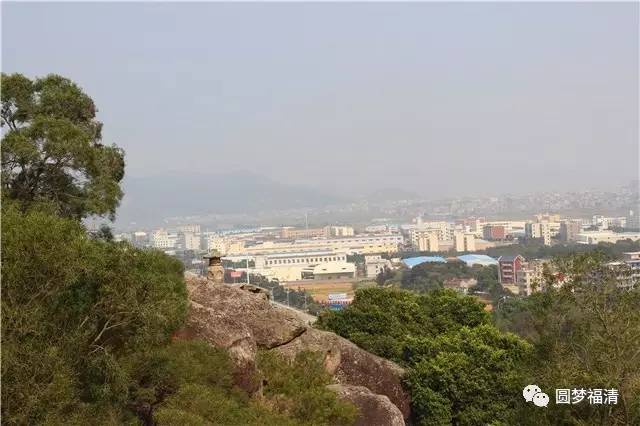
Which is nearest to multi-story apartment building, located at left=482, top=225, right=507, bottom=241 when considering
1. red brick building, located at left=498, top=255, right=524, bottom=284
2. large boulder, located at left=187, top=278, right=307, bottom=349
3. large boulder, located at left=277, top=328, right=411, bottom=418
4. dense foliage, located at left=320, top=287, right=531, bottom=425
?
red brick building, located at left=498, top=255, right=524, bottom=284

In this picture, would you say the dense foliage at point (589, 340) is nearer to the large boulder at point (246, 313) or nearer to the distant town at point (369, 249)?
the large boulder at point (246, 313)

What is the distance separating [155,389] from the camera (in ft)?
25.3

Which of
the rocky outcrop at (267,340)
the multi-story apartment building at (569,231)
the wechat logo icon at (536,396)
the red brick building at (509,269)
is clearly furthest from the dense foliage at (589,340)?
the multi-story apartment building at (569,231)

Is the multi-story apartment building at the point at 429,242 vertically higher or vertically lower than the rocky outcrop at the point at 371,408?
lower

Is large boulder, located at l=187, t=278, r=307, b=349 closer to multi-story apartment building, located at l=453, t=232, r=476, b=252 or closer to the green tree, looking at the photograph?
the green tree

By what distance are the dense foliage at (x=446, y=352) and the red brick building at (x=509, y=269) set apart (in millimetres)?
49700

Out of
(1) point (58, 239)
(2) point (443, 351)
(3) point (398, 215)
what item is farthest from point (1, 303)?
(3) point (398, 215)

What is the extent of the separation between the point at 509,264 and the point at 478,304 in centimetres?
5211

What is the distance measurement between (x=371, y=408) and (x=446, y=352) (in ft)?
9.57

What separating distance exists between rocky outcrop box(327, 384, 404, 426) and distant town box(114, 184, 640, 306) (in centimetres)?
3832

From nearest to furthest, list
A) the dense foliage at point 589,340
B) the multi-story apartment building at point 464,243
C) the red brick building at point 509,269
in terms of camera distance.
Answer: the dense foliage at point 589,340 → the red brick building at point 509,269 → the multi-story apartment building at point 464,243

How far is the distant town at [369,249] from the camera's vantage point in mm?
65750

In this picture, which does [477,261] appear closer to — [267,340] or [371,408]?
[267,340]

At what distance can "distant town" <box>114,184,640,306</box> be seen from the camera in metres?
65.8
